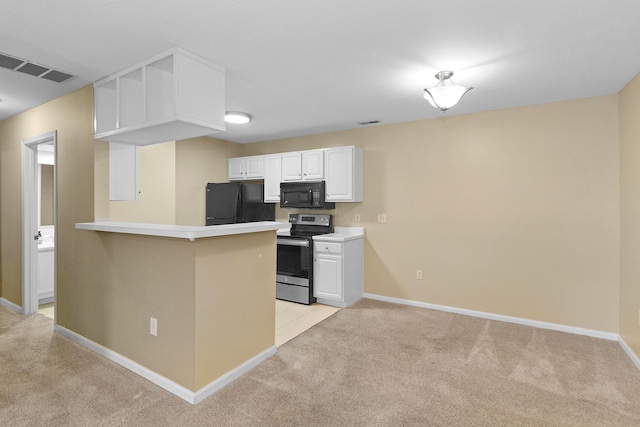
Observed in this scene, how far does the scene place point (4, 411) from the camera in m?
2.01

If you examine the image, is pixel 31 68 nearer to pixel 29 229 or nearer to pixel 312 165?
pixel 29 229

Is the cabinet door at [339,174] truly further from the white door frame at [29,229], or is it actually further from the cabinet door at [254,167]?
the white door frame at [29,229]

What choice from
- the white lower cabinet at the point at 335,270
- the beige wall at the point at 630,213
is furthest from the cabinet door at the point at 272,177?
the beige wall at the point at 630,213

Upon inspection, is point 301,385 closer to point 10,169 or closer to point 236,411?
point 236,411

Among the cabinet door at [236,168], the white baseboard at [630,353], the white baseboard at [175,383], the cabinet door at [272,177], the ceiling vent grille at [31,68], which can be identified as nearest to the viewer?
the white baseboard at [175,383]

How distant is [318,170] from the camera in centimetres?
449

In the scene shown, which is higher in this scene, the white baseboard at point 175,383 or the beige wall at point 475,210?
the beige wall at point 475,210

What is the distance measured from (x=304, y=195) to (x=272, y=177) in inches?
26.4

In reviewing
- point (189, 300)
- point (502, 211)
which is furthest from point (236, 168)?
point (502, 211)

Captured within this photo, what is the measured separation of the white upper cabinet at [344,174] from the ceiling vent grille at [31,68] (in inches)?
112

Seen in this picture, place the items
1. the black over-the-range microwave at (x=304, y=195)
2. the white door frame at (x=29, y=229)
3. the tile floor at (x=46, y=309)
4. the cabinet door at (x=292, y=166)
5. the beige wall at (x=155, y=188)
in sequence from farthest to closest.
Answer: the cabinet door at (x=292, y=166) < the black over-the-range microwave at (x=304, y=195) < the beige wall at (x=155, y=188) < the tile floor at (x=46, y=309) < the white door frame at (x=29, y=229)

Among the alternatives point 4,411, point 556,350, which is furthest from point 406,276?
point 4,411

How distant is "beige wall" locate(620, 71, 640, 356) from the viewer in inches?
104

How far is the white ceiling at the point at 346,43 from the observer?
1772mm
